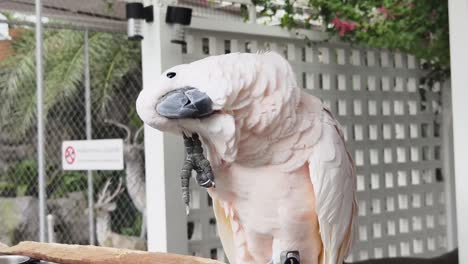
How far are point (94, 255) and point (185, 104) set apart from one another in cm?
30

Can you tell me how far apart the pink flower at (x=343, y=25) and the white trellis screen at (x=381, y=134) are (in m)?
0.10

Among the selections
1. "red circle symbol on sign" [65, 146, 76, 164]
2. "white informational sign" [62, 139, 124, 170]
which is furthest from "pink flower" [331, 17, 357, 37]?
"red circle symbol on sign" [65, 146, 76, 164]

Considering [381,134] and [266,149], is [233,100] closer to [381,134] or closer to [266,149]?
[266,149]

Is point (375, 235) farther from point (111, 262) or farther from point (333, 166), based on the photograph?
point (111, 262)

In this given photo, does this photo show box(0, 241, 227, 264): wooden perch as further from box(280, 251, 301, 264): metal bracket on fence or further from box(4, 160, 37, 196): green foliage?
box(4, 160, 37, 196): green foliage

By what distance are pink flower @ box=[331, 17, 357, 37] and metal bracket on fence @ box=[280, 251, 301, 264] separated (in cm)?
161

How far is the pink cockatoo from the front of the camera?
103cm

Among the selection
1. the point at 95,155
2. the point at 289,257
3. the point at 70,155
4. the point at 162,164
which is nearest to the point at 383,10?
the point at 162,164

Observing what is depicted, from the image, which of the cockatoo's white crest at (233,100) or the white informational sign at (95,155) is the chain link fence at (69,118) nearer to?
the white informational sign at (95,155)

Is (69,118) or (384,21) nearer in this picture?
(384,21)

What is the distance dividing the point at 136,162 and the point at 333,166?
3.14m

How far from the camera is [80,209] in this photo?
15.1ft

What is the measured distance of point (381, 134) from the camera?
2922mm

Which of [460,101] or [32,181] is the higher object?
[460,101]
